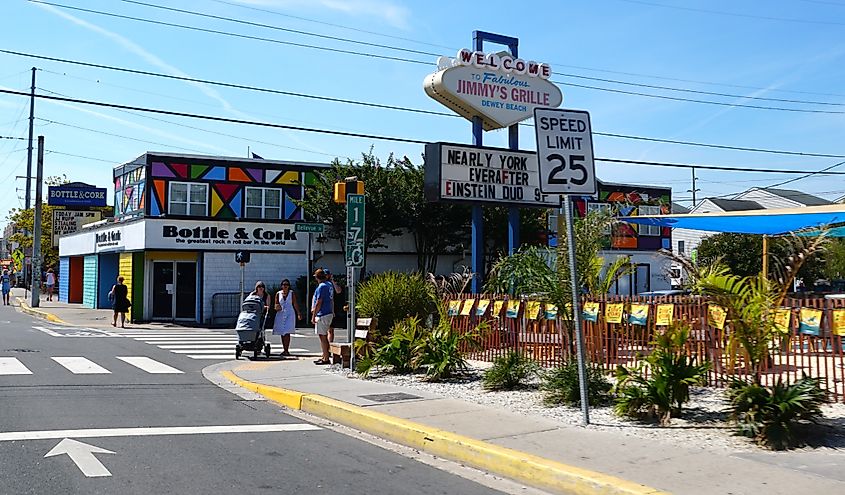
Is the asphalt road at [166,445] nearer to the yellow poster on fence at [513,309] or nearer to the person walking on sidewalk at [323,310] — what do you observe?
the person walking on sidewalk at [323,310]

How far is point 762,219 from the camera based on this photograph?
16.5 metres

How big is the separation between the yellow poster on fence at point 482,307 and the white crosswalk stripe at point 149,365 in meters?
5.71

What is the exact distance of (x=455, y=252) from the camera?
3347 centimetres

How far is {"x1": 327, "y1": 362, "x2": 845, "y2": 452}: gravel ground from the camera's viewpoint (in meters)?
8.00

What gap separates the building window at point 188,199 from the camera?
1178 inches

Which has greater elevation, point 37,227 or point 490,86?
point 490,86

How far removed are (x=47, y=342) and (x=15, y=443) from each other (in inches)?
494

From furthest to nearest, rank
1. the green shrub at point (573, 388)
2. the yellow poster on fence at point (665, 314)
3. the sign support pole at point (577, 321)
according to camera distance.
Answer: the yellow poster on fence at point (665, 314)
the green shrub at point (573, 388)
the sign support pole at point (577, 321)

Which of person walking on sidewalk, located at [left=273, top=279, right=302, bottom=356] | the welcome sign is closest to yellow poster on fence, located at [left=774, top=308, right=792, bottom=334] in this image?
the welcome sign

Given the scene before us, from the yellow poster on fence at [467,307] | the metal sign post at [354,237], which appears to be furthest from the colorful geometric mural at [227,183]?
the yellow poster on fence at [467,307]

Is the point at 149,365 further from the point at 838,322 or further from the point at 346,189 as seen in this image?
the point at 838,322

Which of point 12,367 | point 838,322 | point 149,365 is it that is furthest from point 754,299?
point 12,367

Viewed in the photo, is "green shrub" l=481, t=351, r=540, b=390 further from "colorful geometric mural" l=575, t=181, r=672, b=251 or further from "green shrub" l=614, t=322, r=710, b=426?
"colorful geometric mural" l=575, t=181, r=672, b=251

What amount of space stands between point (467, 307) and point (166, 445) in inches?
269
